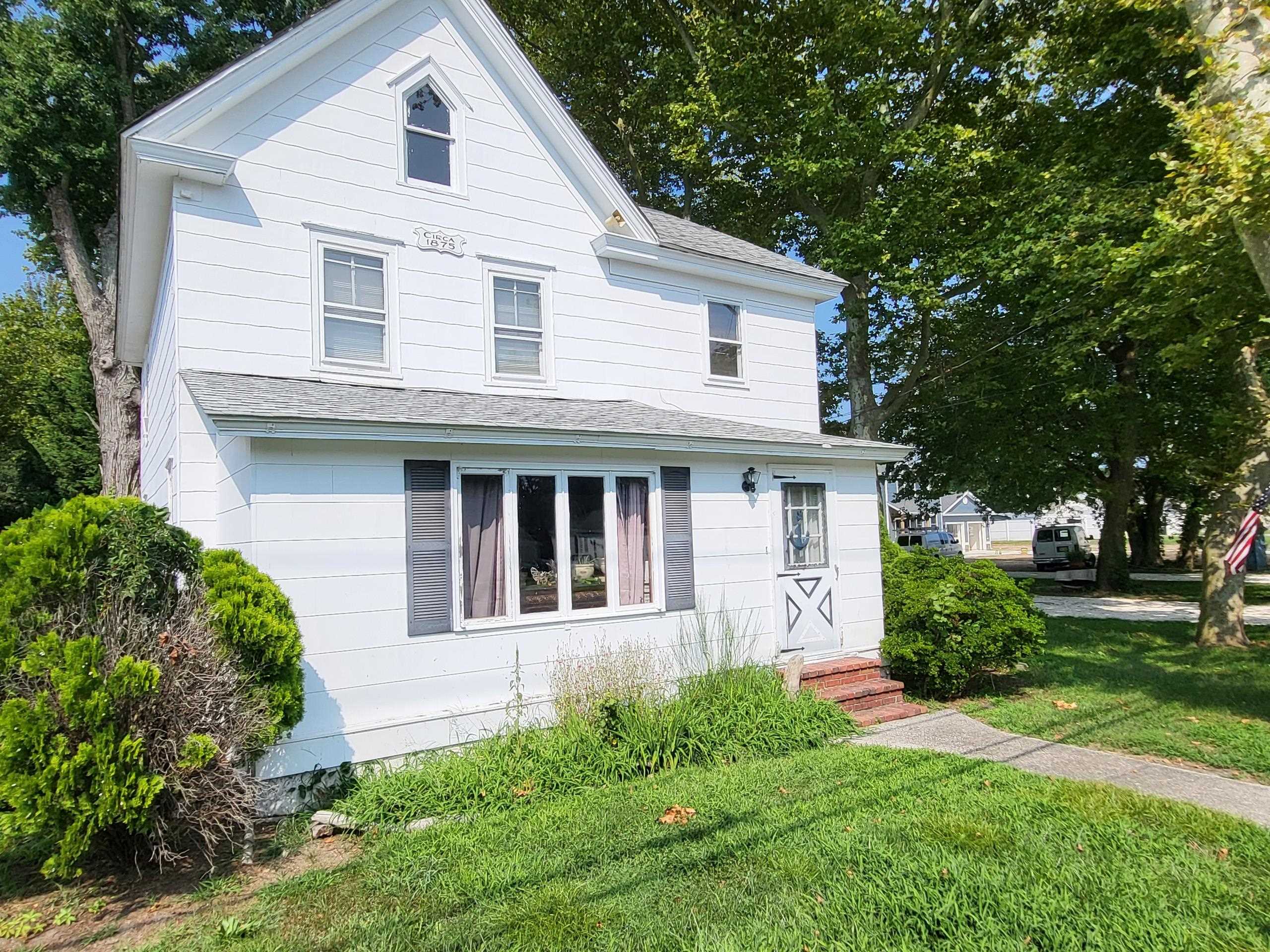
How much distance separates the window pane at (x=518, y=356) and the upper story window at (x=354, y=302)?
1363 millimetres

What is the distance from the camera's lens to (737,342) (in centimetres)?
1171

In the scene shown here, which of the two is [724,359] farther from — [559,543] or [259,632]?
[259,632]

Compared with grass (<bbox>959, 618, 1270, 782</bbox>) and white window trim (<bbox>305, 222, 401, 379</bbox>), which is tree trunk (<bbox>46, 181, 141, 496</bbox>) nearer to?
white window trim (<bbox>305, 222, 401, 379</bbox>)

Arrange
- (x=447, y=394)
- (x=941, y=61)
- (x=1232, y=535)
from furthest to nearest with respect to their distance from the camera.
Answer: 1. (x=941, y=61)
2. (x=1232, y=535)
3. (x=447, y=394)

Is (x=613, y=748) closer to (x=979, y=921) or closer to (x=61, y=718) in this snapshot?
(x=979, y=921)

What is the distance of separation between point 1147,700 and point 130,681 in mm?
10787

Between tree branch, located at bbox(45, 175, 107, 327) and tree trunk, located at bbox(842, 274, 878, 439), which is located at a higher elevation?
tree branch, located at bbox(45, 175, 107, 327)

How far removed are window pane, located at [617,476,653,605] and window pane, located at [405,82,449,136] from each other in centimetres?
533

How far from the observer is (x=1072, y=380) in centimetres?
1855

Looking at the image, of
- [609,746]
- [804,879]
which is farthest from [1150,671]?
[804,879]

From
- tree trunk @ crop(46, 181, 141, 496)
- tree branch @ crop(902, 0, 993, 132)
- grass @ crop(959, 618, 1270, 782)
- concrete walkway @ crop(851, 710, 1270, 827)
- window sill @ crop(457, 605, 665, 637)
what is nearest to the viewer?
concrete walkway @ crop(851, 710, 1270, 827)

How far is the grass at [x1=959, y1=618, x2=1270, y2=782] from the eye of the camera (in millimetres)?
7191

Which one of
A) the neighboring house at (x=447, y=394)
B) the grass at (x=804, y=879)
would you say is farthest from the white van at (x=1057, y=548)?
the grass at (x=804, y=879)

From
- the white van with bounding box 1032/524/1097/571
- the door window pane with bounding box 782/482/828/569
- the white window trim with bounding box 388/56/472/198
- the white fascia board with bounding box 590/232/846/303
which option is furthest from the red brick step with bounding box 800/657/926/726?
the white van with bounding box 1032/524/1097/571
